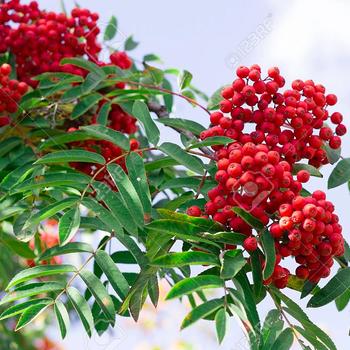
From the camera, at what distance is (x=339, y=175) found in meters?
2.50

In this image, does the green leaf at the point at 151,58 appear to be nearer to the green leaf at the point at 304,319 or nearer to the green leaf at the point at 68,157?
the green leaf at the point at 68,157

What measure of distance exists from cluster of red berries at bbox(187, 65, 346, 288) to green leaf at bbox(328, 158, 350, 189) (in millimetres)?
74

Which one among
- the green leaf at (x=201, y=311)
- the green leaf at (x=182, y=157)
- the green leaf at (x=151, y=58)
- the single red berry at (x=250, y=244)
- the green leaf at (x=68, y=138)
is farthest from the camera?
the green leaf at (x=151, y=58)

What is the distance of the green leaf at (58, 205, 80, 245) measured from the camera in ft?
7.22

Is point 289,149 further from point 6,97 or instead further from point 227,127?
point 6,97

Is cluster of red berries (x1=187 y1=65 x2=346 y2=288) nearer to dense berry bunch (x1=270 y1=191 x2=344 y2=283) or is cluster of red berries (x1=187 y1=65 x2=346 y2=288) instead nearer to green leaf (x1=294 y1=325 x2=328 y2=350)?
dense berry bunch (x1=270 y1=191 x2=344 y2=283)

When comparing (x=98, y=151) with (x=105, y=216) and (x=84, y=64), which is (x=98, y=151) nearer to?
(x=84, y=64)

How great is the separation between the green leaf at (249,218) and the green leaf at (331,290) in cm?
27

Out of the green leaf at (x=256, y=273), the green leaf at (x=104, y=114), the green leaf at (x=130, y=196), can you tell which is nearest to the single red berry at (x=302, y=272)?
the green leaf at (x=256, y=273)

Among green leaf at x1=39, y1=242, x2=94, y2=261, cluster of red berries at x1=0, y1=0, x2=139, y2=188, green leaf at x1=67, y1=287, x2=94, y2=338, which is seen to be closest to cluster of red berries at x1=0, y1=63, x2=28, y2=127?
cluster of red berries at x1=0, y1=0, x2=139, y2=188

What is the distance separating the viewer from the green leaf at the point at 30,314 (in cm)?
210

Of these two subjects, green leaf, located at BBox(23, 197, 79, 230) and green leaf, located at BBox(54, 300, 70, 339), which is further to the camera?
green leaf, located at BBox(23, 197, 79, 230)

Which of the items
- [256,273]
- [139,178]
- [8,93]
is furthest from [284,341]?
[8,93]

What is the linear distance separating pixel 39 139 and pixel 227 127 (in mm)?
1086
